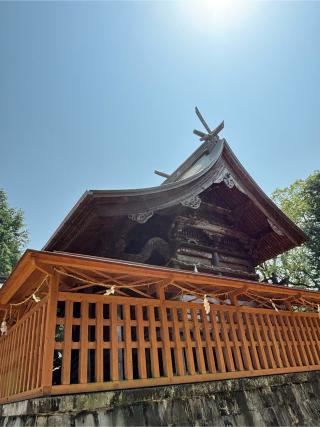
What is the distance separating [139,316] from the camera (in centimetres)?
509

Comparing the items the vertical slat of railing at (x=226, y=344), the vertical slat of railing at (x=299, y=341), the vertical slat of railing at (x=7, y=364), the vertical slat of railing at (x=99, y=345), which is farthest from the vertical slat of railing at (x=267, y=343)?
the vertical slat of railing at (x=7, y=364)

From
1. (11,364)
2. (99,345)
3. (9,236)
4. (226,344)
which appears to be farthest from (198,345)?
(9,236)

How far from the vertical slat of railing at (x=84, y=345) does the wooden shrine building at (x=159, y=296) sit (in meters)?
0.02

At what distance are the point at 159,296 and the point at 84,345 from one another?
160 cm

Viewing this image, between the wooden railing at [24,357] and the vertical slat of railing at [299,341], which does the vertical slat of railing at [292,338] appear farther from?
the wooden railing at [24,357]

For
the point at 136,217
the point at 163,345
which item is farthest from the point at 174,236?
the point at 163,345

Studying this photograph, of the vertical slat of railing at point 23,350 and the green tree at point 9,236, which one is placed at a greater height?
the green tree at point 9,236

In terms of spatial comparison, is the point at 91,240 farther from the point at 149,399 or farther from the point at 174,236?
the point at 149,399

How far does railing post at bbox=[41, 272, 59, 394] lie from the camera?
378cm

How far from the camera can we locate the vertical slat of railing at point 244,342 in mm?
5893

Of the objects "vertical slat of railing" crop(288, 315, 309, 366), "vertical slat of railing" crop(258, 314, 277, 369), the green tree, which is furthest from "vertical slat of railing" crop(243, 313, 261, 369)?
the green tree

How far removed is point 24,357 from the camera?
193 inches

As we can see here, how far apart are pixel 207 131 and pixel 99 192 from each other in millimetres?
6500

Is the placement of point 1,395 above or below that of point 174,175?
below
